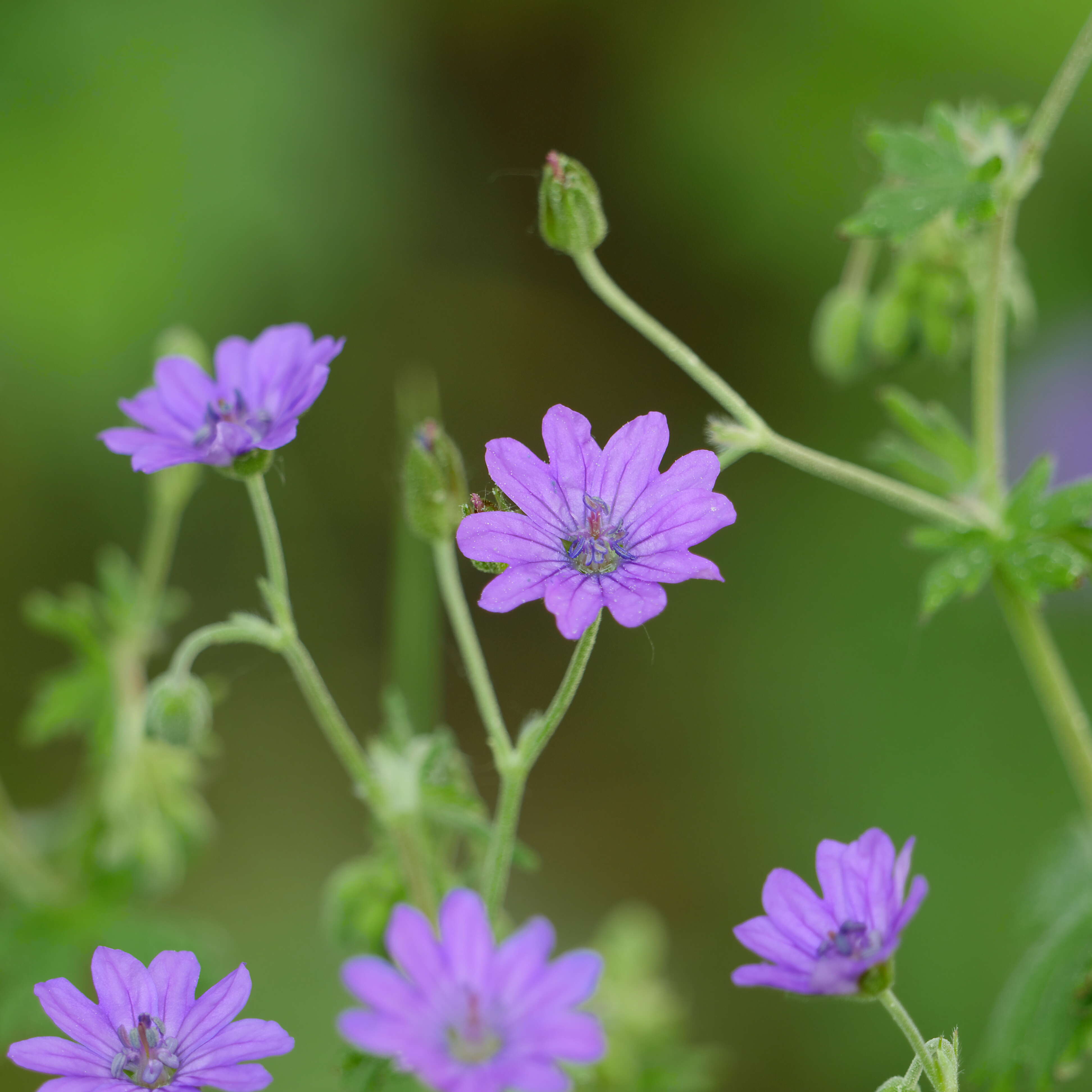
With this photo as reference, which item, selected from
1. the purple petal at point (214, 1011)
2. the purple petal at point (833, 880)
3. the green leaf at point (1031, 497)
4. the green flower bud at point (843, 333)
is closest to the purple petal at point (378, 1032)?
the purple petal at point (214, 1011)

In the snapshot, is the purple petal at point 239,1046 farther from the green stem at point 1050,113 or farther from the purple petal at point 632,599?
the green stem at point 1050,113

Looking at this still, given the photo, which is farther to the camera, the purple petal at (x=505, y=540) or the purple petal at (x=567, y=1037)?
the purple petal at (x=505, y=540)

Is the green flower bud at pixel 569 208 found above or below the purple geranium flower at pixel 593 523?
above

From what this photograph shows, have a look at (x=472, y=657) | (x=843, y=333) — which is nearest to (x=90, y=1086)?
(x=472, y=657)

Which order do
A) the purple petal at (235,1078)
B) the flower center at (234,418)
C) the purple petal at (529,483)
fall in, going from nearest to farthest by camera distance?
1. the purple petal at (235,1078)
2. the purple petal at (529,483)
3. the flower center at (234,418)

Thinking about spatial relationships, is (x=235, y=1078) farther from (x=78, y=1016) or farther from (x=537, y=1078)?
(x=537, y=1078)

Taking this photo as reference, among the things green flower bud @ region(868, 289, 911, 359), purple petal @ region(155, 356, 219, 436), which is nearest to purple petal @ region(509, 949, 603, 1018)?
purple petal @ region(155, 356, 219, 436)

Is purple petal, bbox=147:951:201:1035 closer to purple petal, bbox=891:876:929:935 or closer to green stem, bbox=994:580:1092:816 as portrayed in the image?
purple petal, bbox=891:876:929:935

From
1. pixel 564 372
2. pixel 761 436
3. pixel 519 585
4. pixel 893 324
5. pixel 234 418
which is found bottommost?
pixel 519 585
